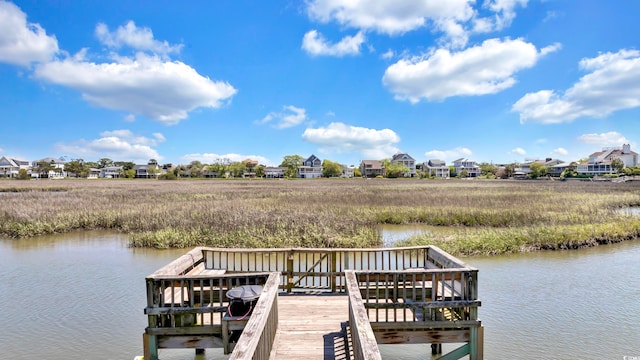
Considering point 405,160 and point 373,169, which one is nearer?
point 373,169

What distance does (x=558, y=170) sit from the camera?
130000mm

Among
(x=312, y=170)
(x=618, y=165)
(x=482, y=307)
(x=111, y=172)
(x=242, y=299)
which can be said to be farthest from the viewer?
(x=111, y=172)

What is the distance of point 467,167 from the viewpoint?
5979 inches

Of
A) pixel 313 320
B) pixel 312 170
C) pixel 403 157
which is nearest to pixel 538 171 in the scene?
pixel 403 157

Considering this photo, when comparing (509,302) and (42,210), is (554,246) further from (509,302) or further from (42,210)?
(42,210)

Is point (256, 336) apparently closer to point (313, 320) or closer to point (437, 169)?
point (313, 320)

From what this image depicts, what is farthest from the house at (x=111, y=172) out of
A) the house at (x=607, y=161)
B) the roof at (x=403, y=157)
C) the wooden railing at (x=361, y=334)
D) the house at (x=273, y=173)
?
the house at (x=607, y=161)

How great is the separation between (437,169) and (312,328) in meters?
148

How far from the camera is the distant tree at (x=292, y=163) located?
13202 centimetres

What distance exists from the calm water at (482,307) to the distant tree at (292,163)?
115768 mm

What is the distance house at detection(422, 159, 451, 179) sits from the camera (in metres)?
144

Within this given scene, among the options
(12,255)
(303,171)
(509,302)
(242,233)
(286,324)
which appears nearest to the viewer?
(286,324)

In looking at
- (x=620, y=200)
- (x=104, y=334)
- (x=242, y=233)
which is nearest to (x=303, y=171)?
(x=620, y=200)

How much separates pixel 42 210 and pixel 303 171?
11755cm
